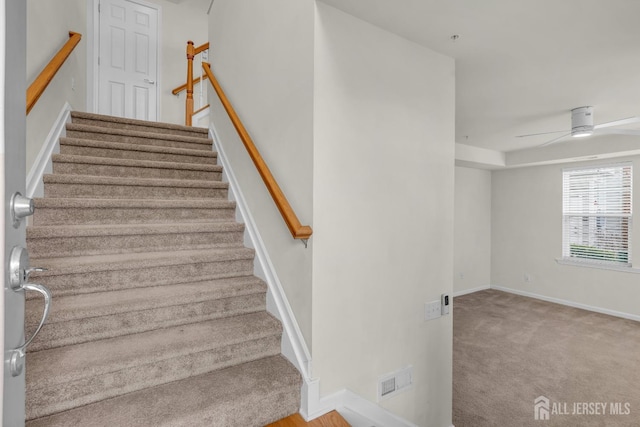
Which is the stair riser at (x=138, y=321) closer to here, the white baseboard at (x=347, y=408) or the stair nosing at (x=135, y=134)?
the white baseboard at (x=347, y=408)

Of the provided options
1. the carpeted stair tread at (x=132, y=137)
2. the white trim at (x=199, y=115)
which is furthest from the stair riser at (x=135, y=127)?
the white trim at (x=199, y=115)

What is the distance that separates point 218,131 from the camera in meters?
3.21

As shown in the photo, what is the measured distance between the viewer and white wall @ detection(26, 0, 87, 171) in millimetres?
2064

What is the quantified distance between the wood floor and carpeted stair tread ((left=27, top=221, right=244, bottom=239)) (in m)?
1.29

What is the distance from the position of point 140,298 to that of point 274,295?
2.41ft

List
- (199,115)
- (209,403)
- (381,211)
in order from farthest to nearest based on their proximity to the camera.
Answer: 1. (199,115)
2. (381,211)
3. (209,403)

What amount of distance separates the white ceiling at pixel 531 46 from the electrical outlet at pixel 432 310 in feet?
5.38

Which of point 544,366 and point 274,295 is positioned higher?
point 274,295

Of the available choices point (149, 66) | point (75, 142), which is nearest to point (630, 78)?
point (75, 142)

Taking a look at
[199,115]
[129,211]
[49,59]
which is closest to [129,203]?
[129,211]

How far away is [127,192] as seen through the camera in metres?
2.36

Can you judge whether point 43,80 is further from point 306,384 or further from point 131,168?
point 306,384

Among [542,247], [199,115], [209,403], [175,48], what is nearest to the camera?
[209,403]

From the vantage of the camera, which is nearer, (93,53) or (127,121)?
(127,121)
